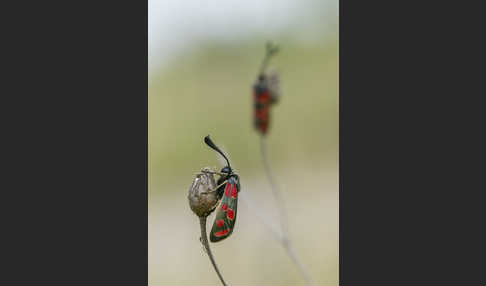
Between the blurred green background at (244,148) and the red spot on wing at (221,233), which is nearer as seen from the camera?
the red spot on wing at (221,233)

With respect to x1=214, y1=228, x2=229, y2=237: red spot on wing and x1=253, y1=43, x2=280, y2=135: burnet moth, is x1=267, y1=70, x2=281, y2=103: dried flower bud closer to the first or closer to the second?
x1=253, y1=43, x2=280, y2=135: burnet moth

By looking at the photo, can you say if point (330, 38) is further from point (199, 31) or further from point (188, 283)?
point (188, 283)

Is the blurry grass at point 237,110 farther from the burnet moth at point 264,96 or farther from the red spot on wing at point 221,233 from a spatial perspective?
the red spot on wing at point 221,233

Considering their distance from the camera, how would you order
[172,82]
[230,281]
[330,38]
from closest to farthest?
1. [230,281]
2. [172,82]
3. [330,38]

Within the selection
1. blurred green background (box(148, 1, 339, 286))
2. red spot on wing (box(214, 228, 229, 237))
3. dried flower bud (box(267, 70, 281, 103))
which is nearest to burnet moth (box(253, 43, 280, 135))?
dried flower bud (box(267, 70, 281, 103))

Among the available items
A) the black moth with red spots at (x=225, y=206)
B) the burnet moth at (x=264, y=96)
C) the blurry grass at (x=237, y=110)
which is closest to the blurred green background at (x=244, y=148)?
the blurry grass at (x=237, y=110)

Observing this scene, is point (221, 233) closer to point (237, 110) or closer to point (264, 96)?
point (264, 96)

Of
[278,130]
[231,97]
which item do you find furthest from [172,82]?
[278,130]
